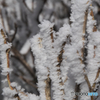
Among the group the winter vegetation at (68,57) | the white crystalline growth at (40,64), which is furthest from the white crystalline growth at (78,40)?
the white crystalline growth at (40,64)

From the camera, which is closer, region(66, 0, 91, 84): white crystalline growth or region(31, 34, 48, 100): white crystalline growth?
region(66, 0, 91, 84): white crystalline growth

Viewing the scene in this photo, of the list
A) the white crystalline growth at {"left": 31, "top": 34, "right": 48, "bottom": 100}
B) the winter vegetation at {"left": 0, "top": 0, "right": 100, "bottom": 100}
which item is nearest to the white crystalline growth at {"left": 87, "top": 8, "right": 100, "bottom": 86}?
the winter vegetation at {"left": 0, "top": 0, "right": 100, "bottom": 100}

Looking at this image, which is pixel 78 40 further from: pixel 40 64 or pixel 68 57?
pixel 40 64

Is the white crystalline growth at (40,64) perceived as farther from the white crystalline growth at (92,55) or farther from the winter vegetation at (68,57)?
the white crystalline growth at (92,55)

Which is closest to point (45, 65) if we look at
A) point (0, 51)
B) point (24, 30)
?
point (0, 51)

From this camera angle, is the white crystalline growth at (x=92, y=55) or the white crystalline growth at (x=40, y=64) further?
the white crystalline growth at (x=40, y=64)

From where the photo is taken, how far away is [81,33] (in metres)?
0.67

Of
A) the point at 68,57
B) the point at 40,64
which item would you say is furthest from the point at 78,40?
the point at 40,64

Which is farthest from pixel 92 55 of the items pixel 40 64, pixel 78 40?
pixel 40 64

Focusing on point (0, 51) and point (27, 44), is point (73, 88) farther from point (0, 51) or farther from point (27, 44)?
point (27, 44)

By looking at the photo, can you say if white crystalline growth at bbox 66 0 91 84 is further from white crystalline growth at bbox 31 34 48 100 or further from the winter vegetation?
white crystalline growth at bbox 31 34 48 100

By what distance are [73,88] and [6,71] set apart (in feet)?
1.34

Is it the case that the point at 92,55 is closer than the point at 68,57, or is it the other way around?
the point at 68,57

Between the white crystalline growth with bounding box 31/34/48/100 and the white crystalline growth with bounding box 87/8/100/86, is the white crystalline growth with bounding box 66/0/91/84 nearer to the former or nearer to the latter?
the white crystalline growth with bounding box 87/8/100/86
